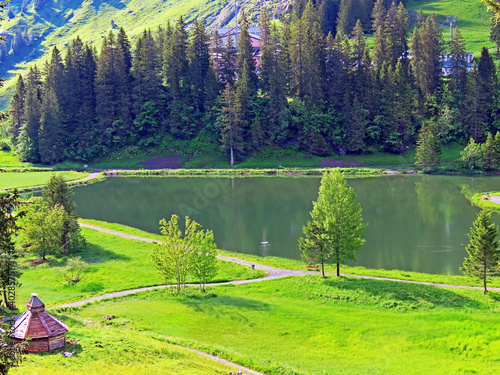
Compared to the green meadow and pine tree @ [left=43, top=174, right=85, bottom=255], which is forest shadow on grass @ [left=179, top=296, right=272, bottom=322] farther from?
pine tree @ [left=43, top=174, right=85, bottom=255]

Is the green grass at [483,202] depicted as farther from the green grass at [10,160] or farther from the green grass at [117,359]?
the green grass at [10,160]

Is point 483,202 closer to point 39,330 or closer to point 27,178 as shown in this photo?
point 39,330

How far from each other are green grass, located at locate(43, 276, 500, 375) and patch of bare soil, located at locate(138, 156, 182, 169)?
76.3 meters

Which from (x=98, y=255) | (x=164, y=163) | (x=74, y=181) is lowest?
(x=98, y=255)

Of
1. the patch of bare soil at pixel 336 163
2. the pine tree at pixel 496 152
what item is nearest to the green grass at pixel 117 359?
the patch of bare soil at pixel 336 163

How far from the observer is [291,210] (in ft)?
247

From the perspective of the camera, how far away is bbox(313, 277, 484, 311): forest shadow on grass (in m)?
39.2

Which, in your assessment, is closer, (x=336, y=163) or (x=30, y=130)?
(x=336, y=163)

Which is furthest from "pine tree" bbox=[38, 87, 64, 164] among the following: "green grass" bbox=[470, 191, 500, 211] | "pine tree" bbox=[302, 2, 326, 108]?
"green grass" bbox=[470, 191, 500, 211]

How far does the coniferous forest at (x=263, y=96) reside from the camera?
389ft

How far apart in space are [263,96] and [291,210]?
59901mm

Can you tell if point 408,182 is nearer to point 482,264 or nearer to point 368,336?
point 482,264

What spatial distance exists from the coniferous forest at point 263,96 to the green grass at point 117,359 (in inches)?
3521

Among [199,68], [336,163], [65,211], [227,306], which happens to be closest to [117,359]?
[227,306]
